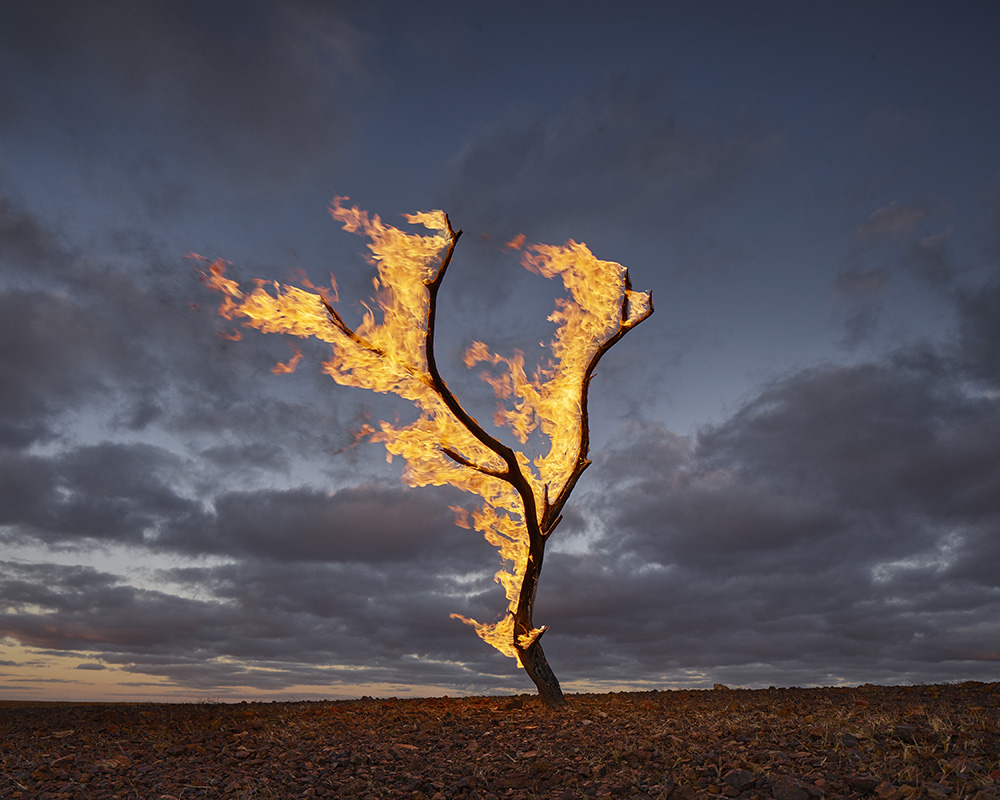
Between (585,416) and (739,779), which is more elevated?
(585,416)

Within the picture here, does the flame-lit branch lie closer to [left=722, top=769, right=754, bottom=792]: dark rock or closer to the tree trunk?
the tree trunk

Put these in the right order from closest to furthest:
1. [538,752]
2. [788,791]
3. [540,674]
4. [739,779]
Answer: [788,791] → [739,779] → [538,752] → [540,674]

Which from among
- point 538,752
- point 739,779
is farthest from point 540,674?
point 739,779

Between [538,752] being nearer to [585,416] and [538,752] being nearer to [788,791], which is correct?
[788,791]

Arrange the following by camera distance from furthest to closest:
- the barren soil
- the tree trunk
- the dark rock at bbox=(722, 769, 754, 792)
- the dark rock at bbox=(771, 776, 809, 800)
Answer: the tree trunk → the barren soil → the dark rock at bbox=(722, 769, 754, 792) → the dark rock at bbox=(771, 776, 809, 800)

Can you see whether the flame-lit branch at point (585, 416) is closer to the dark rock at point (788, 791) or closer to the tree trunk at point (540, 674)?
the tree trunk at point (540, 674)

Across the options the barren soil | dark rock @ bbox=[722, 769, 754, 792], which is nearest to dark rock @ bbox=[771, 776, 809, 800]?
the barren soil

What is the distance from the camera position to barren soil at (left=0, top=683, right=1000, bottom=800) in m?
7.96

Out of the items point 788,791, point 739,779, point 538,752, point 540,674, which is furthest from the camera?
point 540,674

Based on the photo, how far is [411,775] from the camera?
9.34 metres

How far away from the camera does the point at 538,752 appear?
10039mm

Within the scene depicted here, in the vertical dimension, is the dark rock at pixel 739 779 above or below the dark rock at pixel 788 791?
above

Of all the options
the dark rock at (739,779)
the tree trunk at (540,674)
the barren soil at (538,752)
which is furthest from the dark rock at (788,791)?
the tree trunk at (540,674)

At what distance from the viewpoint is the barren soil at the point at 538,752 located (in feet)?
26.1
